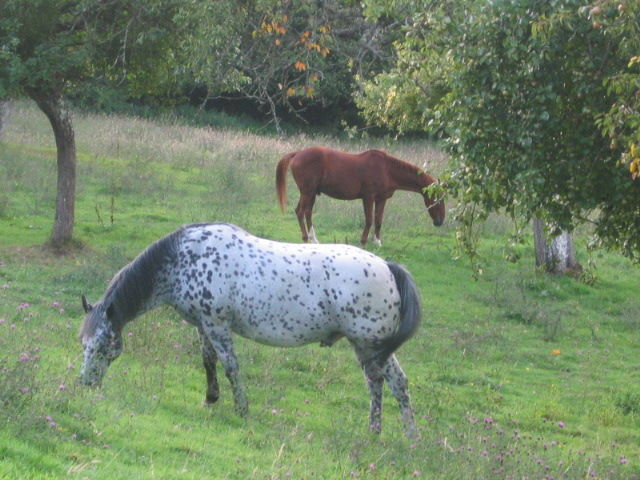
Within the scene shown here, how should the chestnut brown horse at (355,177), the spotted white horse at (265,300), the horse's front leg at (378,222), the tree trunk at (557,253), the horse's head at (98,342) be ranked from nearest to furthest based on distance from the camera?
the horse's head at (98,342) < the spotted white horse at (265,300) < the tree trunk at (557,253) < the horse's front leg at (378,222) < the chestnut brown horse at (355,177)

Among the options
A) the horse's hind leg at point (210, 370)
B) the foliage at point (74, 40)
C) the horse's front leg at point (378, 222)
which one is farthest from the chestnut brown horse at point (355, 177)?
the horse's hind leg at point (210, 370)

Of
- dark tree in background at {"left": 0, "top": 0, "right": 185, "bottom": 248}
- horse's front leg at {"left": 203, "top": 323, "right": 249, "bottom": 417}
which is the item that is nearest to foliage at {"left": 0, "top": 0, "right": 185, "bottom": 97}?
dark tree in background at {"left": 0, "top": 0, "right": 185, "bottom": 248}

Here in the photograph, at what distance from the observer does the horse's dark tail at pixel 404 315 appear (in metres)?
8.73

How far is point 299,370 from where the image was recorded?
37.4 feet

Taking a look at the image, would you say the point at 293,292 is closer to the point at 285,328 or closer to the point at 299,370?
the point at 285,328

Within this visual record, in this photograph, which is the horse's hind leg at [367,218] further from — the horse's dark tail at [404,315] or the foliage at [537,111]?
the horse's dark tail at [404,315]

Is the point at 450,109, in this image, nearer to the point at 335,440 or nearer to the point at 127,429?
the point at 335,440

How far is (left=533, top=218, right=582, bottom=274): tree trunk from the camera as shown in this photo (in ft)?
61.3

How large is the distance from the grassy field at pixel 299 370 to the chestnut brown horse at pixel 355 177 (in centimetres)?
87

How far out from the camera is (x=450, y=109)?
30.9 feet

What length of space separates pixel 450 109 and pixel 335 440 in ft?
→ 11.3

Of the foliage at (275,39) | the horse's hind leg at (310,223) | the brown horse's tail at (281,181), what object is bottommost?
the horse's hind leg at (310,223)

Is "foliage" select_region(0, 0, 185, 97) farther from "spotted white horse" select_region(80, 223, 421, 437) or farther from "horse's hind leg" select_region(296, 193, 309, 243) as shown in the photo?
"spotted white horse" select_region(80, 223, 421, 437)

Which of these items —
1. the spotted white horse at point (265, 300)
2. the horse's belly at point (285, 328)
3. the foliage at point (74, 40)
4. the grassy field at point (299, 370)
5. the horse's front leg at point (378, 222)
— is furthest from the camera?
the horse's front leg at point (378, 222)
